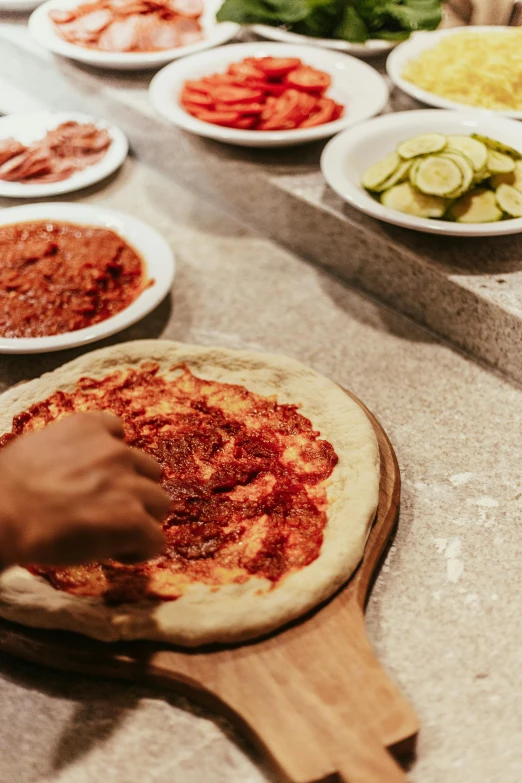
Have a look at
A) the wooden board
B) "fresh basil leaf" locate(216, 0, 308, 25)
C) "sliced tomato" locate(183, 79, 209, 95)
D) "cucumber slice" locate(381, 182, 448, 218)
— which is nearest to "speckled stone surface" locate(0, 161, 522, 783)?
the wooden board

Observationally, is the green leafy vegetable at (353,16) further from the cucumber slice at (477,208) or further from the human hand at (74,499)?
the human hand at (74,499)

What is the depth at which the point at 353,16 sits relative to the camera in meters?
3.24

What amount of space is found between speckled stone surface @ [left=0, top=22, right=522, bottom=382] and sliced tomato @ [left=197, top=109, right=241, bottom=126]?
0.15 meters

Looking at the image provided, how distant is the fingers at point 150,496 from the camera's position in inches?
45.9

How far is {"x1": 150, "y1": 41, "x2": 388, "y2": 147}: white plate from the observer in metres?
2.69

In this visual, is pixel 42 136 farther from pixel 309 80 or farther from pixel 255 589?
pixel 255 589

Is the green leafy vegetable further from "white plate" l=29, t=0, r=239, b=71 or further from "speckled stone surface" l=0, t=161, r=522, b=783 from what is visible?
"speckled stone surface" l=0, t=161, r=522, b=783

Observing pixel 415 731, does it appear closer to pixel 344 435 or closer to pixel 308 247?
pixel 344 435

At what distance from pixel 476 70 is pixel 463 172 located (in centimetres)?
91

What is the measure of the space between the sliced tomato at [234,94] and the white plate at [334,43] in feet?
2.11

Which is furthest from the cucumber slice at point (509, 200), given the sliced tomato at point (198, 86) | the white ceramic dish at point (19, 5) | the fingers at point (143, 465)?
the white ceramic dish at point (19, 5)

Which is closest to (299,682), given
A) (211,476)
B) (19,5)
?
(211,476)

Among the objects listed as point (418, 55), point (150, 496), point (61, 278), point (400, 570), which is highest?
point (418, 55)

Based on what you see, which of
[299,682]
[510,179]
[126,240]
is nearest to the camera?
[299,682]
